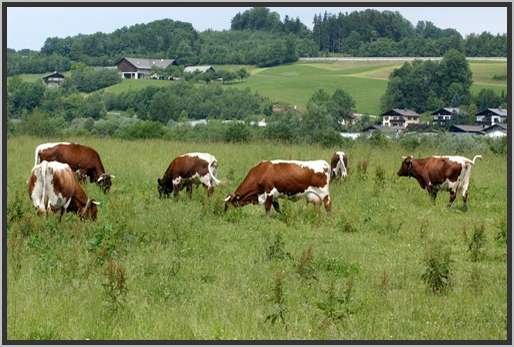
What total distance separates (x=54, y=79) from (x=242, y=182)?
27845mm

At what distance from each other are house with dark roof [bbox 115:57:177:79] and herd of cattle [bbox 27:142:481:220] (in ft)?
87.1

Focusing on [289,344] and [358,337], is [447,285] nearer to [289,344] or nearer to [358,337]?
[358,337]

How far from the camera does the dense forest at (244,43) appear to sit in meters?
33.9

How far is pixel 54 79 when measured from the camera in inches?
1590

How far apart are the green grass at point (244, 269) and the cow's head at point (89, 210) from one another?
0.18 m

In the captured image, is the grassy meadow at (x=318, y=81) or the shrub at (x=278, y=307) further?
the grassy meadow at (x=318, y=81)

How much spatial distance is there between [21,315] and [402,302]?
3.95 meters

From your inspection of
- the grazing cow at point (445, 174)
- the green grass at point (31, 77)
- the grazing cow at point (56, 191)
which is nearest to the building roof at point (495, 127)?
the grazing cow at point (445, 174)

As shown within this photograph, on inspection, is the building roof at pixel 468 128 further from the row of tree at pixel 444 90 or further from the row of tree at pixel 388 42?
the row of tree at pixel 388 42

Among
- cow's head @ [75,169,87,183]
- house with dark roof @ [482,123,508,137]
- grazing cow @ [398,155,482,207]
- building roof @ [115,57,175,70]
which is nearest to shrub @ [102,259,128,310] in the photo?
cow's head @ [75,169,87,183]

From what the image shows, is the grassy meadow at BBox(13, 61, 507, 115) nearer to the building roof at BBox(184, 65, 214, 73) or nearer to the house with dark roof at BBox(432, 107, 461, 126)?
the building roof at BBox(184, 65, 214, 73)

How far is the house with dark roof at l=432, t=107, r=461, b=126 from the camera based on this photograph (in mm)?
39969

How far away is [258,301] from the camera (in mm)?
8109

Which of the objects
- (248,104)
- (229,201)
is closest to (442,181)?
(229,201)
